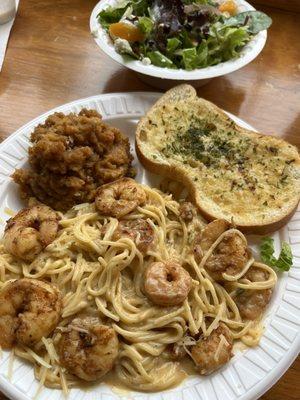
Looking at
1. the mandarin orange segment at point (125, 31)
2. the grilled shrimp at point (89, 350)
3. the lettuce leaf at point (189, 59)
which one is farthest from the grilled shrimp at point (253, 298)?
the mandarin orange segment at point (125, 31)

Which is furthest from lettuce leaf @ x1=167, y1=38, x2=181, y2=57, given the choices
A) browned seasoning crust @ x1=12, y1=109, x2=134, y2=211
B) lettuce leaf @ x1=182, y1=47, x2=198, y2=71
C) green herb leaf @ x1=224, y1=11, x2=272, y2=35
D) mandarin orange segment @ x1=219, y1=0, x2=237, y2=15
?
browned seasoning crust @ x1=12, y1=109, x2=134, y2=211

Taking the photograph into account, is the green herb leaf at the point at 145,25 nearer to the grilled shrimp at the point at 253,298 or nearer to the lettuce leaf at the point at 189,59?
the lettuce leaf at the point at 189,59

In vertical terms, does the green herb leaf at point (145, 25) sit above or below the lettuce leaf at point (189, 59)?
above

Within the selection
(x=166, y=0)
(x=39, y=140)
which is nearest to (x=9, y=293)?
(x=39, y=140)

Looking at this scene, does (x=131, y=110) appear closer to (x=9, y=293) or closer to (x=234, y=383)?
(x=9, y=293)

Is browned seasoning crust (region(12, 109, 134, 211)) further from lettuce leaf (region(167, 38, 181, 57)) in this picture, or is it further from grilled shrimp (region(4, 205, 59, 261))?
lettuce leaf (region(167, 38, 181, 57))

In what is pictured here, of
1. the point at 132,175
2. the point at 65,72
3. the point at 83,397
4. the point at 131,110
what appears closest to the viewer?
the point at 83,397

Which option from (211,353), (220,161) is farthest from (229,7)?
(211,353)
